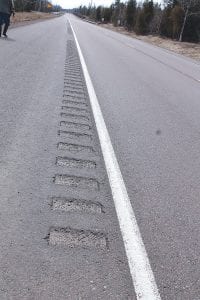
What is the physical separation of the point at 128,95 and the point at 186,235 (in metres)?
6.58

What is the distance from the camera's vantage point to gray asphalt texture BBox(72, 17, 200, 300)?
141 inches

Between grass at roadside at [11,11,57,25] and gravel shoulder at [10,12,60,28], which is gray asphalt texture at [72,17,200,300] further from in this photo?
grass at roadside at [11,11,57,25]

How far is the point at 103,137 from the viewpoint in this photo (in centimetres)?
661

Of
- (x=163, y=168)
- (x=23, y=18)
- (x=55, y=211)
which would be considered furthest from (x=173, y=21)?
(x=55, y=211)

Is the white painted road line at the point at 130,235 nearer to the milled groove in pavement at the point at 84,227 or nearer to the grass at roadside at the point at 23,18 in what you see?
the milled groove in pavement at the point at 84,227

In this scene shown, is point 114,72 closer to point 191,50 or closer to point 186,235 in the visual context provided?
point 186,235

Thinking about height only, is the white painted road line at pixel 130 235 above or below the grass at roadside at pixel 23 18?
above

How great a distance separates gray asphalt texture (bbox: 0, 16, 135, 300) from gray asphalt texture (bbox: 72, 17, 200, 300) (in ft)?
0.95

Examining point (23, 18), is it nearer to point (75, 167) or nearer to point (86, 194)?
point (75, 167)

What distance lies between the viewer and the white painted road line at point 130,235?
127 inches

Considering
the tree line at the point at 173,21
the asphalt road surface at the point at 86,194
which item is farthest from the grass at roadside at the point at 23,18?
the asphalt road surface at the point at 86,194

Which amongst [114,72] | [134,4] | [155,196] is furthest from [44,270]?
[134,4]

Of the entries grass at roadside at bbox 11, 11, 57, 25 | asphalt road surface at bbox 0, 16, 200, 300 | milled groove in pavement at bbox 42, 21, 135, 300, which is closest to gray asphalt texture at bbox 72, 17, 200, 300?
asphalt road surface at bbox 0, 16, 200, 300

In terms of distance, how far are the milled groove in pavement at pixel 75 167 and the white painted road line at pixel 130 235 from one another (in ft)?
0.54
